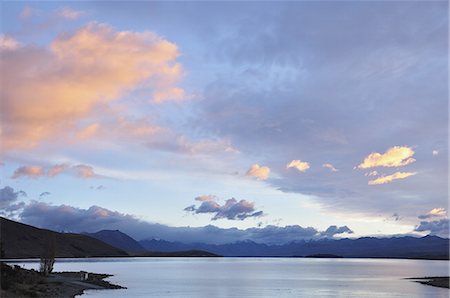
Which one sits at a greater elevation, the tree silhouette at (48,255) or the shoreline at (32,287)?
the tree silhouette at (48,255)

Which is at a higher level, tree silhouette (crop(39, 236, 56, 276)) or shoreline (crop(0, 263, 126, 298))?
tree silhouette (crop(39, 236, 56, 276))

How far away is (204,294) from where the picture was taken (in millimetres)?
89500

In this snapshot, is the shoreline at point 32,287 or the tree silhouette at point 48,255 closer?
the shoreline at point 32,287

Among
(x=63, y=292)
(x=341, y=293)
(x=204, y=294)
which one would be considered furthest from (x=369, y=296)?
(x=63, y=292)

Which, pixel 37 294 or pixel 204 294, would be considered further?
pixel 204 294

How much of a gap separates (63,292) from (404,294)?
59430 millimetres

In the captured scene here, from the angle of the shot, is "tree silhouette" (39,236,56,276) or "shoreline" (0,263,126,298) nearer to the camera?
"shoreline" (0,263,126,298)

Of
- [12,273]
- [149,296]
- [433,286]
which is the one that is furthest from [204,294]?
[433,286]

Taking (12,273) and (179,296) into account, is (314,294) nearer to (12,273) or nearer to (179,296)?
(179,296)

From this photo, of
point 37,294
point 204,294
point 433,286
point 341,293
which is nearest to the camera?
point 37,294

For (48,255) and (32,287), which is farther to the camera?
(48,255)

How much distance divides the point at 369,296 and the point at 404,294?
9.13 metres

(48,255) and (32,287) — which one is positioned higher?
(48,255)

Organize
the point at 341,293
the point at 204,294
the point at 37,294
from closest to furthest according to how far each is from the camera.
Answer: the point at 37,294
the point at 204,294
the point at 341,293
